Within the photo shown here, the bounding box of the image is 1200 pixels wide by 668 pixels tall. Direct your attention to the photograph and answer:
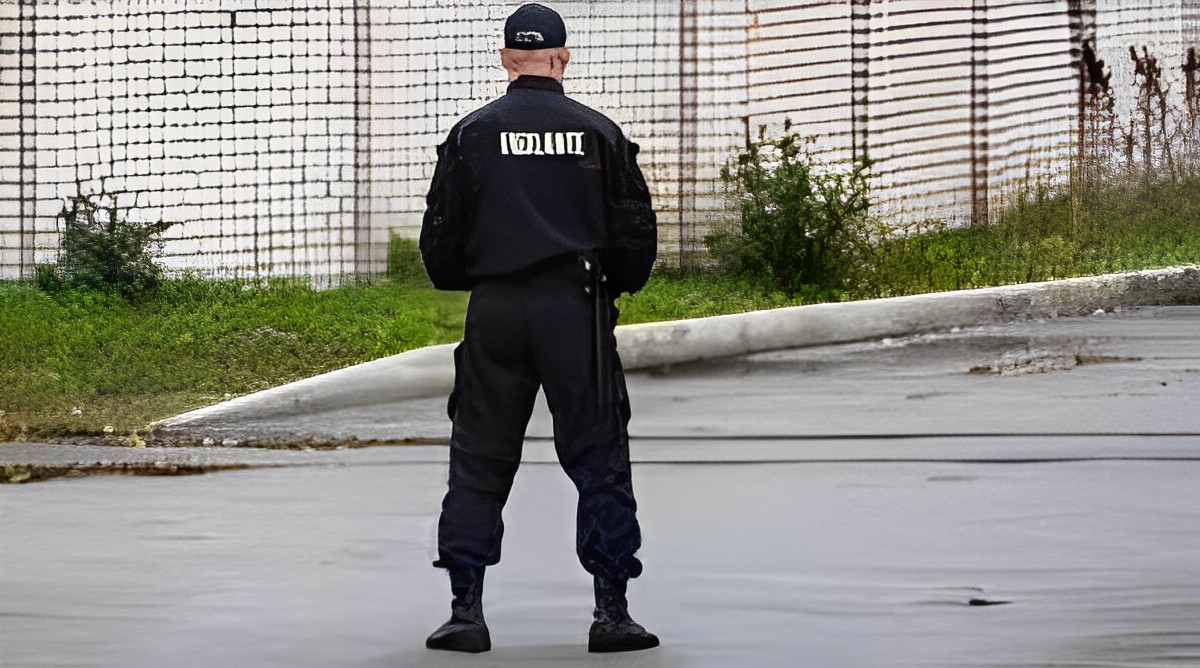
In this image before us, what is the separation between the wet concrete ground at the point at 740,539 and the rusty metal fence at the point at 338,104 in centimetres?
312

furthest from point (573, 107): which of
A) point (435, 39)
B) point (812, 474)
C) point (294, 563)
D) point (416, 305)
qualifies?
point (435, 39)

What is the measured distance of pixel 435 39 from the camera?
13312 millimetres

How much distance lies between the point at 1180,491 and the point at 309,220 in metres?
7.41

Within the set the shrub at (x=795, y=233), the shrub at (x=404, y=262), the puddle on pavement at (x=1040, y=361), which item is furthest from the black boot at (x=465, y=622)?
the shrub at (x=404, y=262)

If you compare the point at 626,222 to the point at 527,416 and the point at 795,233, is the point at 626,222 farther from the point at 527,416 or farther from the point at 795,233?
the point at 795,233

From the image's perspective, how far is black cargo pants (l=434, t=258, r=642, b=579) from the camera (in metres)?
4.93

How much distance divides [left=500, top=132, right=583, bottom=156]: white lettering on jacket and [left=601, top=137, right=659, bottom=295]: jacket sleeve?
0.42 feet

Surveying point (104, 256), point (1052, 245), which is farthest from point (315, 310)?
point (1052, 245)

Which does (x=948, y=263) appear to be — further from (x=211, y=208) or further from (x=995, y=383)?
(x=211, y=208)

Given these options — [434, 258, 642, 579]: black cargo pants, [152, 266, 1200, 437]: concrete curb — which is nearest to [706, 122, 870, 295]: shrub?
[152, 266, 1200, 437]: concrete curb

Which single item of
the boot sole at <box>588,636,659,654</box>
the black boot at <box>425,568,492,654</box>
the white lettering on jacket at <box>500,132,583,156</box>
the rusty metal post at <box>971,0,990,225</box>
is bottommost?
the boot sole at <box>588,636,659,654</box>

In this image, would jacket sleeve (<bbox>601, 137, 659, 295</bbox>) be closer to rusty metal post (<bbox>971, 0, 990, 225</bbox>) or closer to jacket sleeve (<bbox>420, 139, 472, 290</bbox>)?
jacket sleeve (<bbox>420, 139, 472, 290</bbox>)

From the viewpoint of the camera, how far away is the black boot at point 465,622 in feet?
16.2

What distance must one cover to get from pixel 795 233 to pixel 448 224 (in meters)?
8.03
